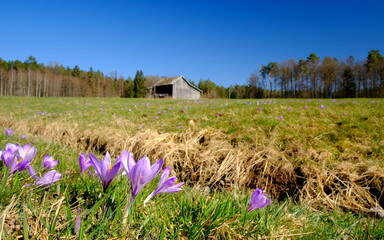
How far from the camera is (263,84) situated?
63938 millimetres

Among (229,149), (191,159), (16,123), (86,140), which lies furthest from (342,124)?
(16,123)

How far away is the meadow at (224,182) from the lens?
3.17 ft

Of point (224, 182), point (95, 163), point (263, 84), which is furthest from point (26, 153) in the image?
point (263, 84)

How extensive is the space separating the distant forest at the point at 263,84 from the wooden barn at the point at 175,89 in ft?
28.0

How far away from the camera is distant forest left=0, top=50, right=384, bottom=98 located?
48531mm

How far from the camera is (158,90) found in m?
49.9

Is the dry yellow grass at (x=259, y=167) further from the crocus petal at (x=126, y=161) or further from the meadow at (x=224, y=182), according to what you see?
the crocus petal at (x=126, y=161)

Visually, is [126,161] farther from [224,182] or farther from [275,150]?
[275,150]

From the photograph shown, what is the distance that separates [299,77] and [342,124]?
197ft

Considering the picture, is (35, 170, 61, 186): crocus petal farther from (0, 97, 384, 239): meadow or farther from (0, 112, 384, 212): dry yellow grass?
(0, 112, 384, 212): dry yellow grass

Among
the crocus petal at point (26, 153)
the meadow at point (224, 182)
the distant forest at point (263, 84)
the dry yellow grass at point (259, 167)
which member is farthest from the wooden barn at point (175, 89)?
the crocus petal at point (26, 153)

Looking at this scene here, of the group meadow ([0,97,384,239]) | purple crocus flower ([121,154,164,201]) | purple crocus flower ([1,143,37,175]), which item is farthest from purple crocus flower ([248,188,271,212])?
purple crocus flower ([1,143,37,175])

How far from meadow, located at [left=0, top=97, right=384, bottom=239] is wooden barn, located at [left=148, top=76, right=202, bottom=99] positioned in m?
40.1

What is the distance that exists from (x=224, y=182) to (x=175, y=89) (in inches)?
1731
